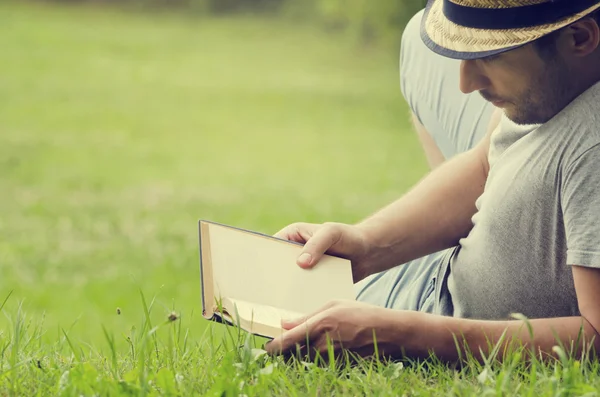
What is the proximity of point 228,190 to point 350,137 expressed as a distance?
4.66 meters

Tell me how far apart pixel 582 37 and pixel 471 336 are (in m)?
0.69

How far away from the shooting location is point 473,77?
2152 millimetres

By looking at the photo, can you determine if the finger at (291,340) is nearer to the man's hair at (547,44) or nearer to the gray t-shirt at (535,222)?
the gray t-shirt at (535,222)

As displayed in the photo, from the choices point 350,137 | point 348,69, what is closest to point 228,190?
point 350,137

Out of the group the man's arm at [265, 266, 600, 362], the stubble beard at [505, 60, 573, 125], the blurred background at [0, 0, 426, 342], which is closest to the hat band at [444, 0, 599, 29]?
the stubble beard at [505, 60, 573, 125]

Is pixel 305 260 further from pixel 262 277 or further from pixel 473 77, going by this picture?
pixel 473 77

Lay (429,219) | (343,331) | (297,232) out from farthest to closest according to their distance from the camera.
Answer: (429,219) < (297,232) < (343,331)

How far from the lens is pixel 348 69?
934 inches

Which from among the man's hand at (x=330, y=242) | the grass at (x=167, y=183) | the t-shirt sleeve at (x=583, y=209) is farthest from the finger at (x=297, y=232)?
the t-shirt sleeve at (x=583, y=209)

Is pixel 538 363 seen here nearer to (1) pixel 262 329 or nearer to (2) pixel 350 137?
(1) pixel 262 329

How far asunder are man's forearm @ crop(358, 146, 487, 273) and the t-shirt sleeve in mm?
686

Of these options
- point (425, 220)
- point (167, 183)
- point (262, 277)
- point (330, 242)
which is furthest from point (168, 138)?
point (262, 277)

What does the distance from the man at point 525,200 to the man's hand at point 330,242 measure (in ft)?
1.03

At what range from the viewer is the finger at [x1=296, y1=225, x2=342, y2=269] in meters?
2.39
